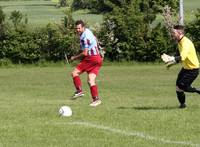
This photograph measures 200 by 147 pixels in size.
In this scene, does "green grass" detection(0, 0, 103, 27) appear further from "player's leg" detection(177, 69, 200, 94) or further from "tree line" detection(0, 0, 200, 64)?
"player's leg" detection(177, 69, 200, 94)

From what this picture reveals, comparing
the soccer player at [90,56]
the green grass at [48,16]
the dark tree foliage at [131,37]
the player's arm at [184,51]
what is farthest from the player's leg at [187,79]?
the green grass at [48,16]

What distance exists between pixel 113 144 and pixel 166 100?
25.6ft

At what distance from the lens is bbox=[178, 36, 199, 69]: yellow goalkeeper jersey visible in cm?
1395

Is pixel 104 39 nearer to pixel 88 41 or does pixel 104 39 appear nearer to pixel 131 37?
pixel 131 37

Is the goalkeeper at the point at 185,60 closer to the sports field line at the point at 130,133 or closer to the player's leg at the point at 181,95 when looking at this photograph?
the player's leg at the point at 181,95

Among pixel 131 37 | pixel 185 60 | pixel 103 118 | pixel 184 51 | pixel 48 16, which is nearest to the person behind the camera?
pixel 103 118

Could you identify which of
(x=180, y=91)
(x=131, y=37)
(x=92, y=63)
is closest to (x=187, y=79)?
(x=180, y=91)

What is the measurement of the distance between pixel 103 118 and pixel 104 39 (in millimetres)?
23190

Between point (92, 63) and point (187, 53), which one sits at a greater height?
point (187, 53)

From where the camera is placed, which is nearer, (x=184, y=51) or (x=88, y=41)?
(x=184, y=51)

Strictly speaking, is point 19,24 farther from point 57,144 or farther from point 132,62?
point 57,144

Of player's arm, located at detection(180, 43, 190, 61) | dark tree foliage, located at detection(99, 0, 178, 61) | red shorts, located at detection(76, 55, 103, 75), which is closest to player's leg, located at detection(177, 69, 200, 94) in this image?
player's arm, located at detection(180, 43, 190, 61)

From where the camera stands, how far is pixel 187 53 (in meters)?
A: 14.0

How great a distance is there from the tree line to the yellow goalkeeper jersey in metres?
21.0
